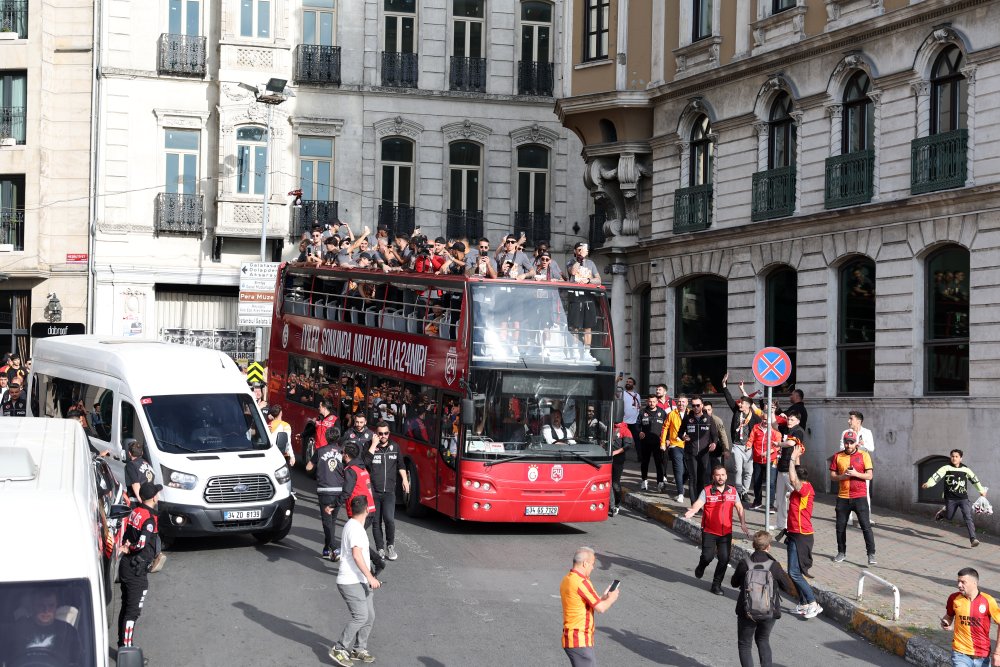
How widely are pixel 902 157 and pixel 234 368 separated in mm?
12390

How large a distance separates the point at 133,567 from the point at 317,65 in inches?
1106

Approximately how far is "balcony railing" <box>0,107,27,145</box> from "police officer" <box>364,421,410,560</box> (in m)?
25.2

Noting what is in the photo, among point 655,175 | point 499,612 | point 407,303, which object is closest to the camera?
point 499,612

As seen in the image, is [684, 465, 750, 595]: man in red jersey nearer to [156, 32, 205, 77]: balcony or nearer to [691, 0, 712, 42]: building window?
[691, 0, 712, 42]: building window

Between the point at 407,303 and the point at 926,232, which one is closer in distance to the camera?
the point at 407,303

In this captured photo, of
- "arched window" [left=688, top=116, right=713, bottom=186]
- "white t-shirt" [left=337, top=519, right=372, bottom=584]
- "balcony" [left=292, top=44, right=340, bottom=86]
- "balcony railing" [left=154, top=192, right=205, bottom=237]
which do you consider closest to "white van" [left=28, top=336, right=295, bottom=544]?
"white t-shirt" [left=337, top=519, right=372, bottom=584]

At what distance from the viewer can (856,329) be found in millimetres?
24969

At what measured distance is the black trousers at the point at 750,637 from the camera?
12.2 metres

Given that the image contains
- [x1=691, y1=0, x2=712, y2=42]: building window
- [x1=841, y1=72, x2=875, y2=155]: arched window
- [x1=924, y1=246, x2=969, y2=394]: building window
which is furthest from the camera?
[x1=691, y1=0, x2=712, y2=42]: building window

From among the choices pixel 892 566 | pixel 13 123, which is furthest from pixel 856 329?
pixel 13 123

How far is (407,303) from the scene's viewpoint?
2134 centimetres

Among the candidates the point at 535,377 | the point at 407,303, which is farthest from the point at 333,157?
the point at 535,377

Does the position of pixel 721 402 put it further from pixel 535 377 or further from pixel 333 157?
pixel 333 157

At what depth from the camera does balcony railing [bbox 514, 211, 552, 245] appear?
3997cm
